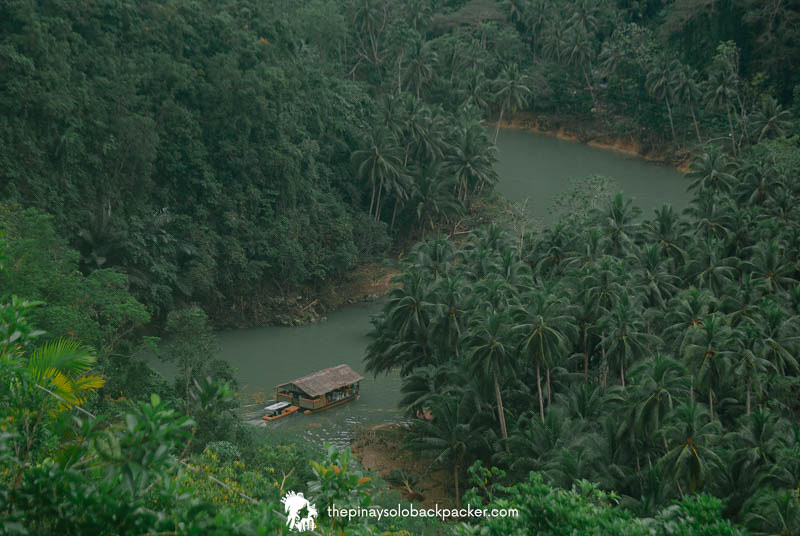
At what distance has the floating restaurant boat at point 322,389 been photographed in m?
37.5

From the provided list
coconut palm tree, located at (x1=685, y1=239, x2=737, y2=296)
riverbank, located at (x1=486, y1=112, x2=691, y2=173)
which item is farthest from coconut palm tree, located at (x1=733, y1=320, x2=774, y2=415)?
riverbank, located at (x1=486, y1=112, x2=691, y2=173)

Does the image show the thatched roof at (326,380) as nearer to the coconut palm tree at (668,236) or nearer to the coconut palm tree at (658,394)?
the coconut palm tree at (668,236)

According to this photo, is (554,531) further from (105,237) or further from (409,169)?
(409,169)

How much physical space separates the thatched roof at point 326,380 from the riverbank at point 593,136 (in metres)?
41.1

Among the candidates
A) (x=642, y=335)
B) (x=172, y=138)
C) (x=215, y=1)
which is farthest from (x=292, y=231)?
(x=642, y=335)

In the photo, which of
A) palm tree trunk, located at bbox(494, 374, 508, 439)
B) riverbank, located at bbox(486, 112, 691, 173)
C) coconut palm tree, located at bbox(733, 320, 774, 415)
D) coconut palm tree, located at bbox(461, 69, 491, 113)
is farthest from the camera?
riverbank, located at bbox(486, 112, 691, 173)

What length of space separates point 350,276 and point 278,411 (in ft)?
49.5

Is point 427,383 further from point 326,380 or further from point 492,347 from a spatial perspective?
point 326,380

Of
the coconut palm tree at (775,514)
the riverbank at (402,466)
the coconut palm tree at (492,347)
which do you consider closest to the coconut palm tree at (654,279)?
the coconut palm tree at (492,347)

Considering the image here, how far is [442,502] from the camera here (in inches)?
1217

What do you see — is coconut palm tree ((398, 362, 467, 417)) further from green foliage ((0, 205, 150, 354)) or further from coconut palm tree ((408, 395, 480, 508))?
green foliage ((0, 205, 150, 354))

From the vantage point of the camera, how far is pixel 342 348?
145 ft

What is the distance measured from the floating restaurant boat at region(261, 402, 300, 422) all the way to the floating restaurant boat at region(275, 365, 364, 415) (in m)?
0.41

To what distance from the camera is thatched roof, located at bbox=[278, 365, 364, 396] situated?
37.4 meters
